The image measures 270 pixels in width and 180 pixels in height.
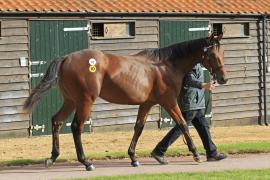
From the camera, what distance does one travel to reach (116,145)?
16.8 metres

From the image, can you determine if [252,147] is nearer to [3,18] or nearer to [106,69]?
[106,69]

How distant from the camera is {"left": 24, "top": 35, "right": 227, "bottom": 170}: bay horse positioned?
11.6 metres

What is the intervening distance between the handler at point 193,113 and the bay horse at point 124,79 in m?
0.24

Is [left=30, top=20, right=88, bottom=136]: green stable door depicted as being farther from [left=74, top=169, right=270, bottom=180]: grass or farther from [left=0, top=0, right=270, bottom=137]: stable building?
[left=74, top=169, right=270, bottom=180]: grass

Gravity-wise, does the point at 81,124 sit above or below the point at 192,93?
below

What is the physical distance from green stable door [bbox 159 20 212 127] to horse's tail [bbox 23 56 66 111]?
901cm

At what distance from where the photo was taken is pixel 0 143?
1747 centimetres

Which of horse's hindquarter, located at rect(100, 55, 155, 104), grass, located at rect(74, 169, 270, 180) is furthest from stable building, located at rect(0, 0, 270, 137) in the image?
grass, located at rect(74, 169, 270, 180)

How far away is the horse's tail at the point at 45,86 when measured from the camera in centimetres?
1169

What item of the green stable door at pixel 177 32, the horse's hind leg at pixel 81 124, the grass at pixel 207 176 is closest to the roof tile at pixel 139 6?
the green stable door at pixel 177 32

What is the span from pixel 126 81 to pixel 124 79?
0.15 ft

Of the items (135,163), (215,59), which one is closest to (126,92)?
(135,163)

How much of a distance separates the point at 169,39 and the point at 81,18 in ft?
8.90

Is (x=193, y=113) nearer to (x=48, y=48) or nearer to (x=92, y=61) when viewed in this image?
(x=92, y=61)
